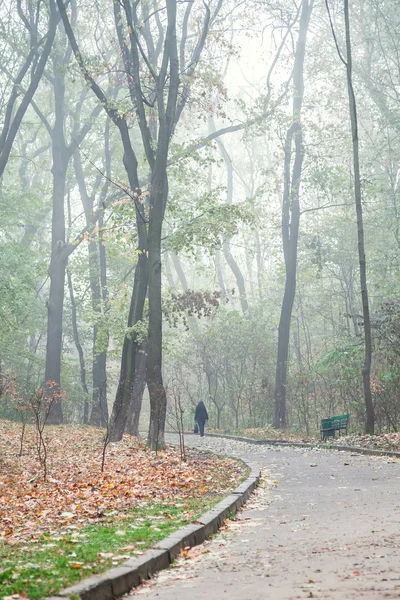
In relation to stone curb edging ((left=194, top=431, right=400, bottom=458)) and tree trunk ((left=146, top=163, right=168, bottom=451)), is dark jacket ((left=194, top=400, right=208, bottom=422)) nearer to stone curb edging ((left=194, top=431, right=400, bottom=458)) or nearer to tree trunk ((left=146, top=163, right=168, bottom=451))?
stone curb edging ((left=194, top=431, right=400, bottom=458))

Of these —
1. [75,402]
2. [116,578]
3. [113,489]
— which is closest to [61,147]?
[75,402]

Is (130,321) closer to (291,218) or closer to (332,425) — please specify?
(332,425)

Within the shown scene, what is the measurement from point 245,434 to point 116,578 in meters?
24.3

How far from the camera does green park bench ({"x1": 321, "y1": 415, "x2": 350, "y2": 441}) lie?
2264 centimetres

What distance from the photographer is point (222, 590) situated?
17.8 feet

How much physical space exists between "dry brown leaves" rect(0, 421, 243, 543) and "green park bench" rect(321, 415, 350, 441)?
17.3 ft

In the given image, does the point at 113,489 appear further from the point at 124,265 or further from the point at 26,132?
the point at 26,132

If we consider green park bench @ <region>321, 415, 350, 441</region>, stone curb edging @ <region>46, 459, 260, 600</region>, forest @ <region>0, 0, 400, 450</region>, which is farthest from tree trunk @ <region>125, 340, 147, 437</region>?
stone curb edging @ <region>46, 459, 260, 600</region>

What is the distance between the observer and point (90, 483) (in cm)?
1180

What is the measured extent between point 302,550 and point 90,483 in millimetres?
5630

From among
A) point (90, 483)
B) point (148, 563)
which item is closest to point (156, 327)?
point (90, 483)

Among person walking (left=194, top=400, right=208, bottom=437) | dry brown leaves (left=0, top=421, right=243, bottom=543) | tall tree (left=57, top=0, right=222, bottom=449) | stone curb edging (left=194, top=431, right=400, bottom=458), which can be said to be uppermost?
tall tree (left=57, top=0, right=222, bottom=449)

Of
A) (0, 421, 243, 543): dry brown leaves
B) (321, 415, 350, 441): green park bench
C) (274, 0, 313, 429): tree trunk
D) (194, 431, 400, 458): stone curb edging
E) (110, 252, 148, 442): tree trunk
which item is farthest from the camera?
(274, 0, 313, 429): tree trunk

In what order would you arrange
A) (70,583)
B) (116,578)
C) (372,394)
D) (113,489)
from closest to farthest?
1. (70,583)
2. (116,578)
3. (113,489)
4. (372,394)
